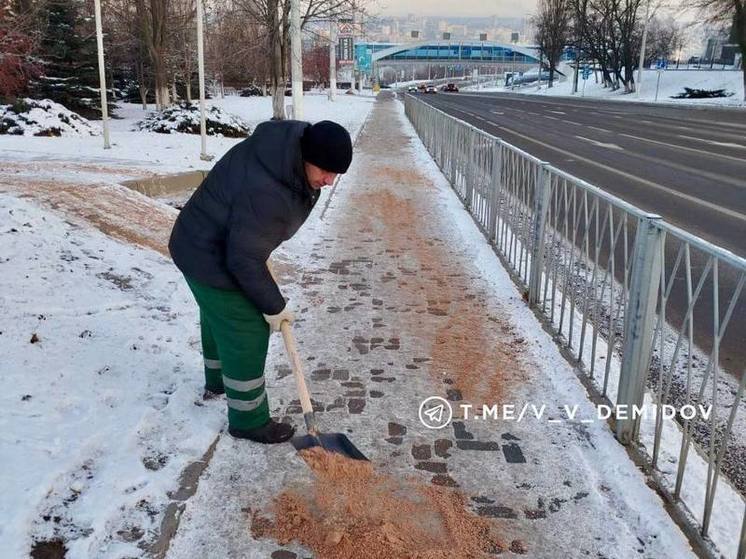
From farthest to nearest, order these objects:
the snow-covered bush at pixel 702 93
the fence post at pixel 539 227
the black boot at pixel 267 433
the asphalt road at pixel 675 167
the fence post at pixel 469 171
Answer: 1. the snow-covered bush at pixel 702 93
2. the fence post at pixel 469 171
3. the asphalt road at pixel 675 167
4. the fence post at pixel 539 227
5. the black boot at pixel 267 433

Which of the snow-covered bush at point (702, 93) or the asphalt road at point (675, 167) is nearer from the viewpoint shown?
the asphalt road at point (675, 167)

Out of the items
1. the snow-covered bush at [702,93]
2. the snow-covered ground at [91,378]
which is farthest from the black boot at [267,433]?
the snow-covered bush at [702,93]

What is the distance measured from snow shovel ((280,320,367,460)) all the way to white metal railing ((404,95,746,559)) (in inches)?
54.4

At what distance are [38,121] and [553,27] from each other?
6825 cm

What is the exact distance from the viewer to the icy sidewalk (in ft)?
8.83

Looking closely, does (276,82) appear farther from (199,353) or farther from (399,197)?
(199,353)

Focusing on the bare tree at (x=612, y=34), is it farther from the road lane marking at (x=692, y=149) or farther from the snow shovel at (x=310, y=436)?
the snow shovel at (x=310, y=436)

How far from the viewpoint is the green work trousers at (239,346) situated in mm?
3055

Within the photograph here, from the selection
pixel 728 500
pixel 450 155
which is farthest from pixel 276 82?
pixel 728 500

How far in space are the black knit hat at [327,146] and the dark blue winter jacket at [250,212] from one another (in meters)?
0.04

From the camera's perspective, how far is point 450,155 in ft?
38.2

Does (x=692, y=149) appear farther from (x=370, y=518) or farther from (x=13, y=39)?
(x=370, y=518)

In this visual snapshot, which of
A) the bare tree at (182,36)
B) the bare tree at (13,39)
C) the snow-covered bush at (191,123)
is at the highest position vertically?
the bare tree at (182,36)

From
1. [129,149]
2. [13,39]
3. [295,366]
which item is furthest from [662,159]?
[295,366]
